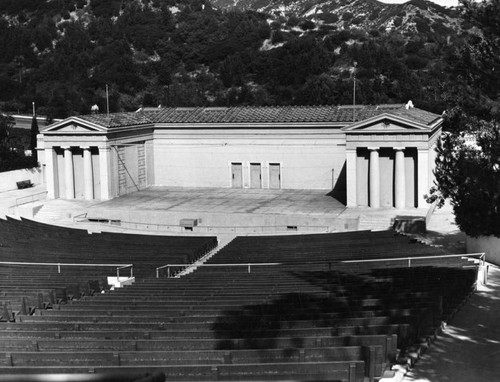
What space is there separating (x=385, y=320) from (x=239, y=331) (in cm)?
267

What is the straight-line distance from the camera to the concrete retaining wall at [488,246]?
74.2 ft

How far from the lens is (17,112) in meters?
93.1

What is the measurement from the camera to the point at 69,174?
39781mm

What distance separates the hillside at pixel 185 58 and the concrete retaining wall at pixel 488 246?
1735 inches

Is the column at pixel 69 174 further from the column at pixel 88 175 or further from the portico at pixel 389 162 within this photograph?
the portico at pixel 389 162

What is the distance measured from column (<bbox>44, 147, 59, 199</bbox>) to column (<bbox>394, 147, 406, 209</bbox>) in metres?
19.7

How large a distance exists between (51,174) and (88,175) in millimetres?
2612

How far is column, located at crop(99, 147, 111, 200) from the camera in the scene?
126 ft

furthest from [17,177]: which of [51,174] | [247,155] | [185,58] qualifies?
[185,58]

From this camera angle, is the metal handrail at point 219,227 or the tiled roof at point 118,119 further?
the tiled roof at point 118,119

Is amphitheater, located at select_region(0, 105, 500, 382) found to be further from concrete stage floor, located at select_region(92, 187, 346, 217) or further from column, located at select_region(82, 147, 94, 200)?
column, located at select_region(82, 147, 94, 200)

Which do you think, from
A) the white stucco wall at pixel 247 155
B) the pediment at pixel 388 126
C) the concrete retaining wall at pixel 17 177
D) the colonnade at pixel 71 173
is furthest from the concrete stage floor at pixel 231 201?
the concrete retaining wall at pixel 17 177

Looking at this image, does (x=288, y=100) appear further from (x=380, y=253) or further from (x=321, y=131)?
(x=380, y=253)

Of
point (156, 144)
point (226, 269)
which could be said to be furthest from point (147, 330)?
point (156, 144)
